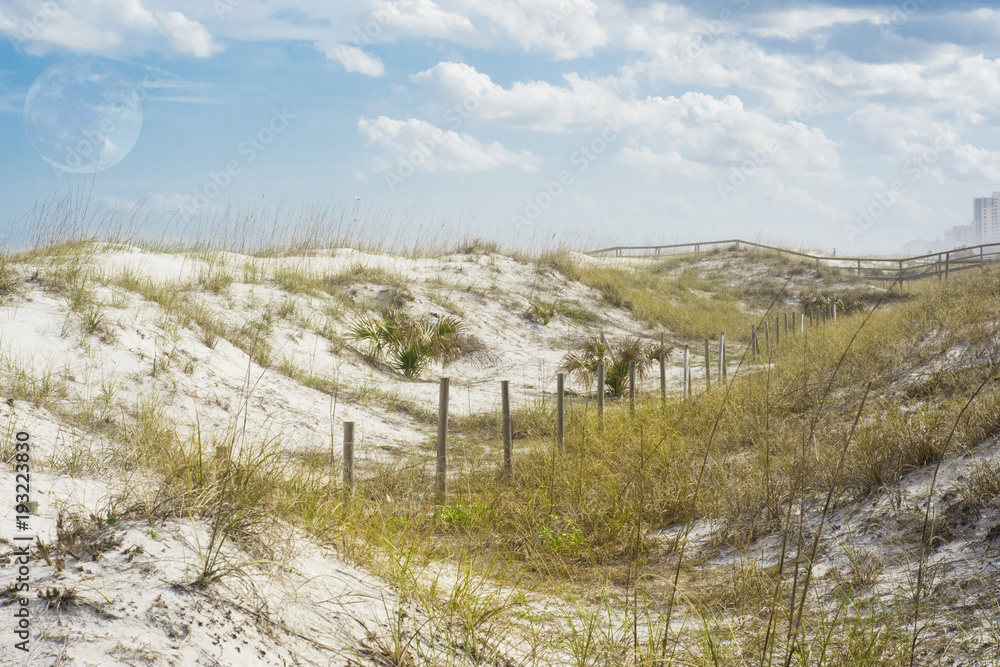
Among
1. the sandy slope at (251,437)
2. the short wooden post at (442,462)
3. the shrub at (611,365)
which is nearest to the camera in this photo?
the sandy slope at (251,437)

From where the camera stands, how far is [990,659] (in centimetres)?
272

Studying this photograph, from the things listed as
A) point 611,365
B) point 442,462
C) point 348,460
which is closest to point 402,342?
point 611,365

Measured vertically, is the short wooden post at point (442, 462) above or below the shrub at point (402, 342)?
below

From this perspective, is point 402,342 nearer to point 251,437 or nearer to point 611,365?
point 611,365

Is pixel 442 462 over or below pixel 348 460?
below

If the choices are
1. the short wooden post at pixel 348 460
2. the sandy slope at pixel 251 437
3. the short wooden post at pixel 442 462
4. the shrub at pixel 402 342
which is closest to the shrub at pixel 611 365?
the sandy slope at pixel 251 437

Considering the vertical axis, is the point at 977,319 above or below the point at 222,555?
above

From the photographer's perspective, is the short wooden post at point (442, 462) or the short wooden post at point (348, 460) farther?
the short wooden post at point (442, 462)

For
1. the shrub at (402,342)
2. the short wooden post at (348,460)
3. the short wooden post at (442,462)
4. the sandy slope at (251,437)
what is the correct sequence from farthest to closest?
the shrub at (402,342) < the short wooden post at (442,462) < the short wooden post at (348,460) < the sandy slope at (251,437)

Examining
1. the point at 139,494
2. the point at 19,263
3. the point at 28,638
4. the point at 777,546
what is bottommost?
the point at 777,546

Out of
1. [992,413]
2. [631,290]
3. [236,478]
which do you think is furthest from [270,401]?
[631,290]

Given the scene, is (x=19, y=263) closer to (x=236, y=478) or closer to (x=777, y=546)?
(x=236, y=478)

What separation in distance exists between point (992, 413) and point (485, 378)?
936cm

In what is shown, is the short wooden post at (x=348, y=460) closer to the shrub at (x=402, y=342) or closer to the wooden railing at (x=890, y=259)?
the shrub at (x=402, y=342)
